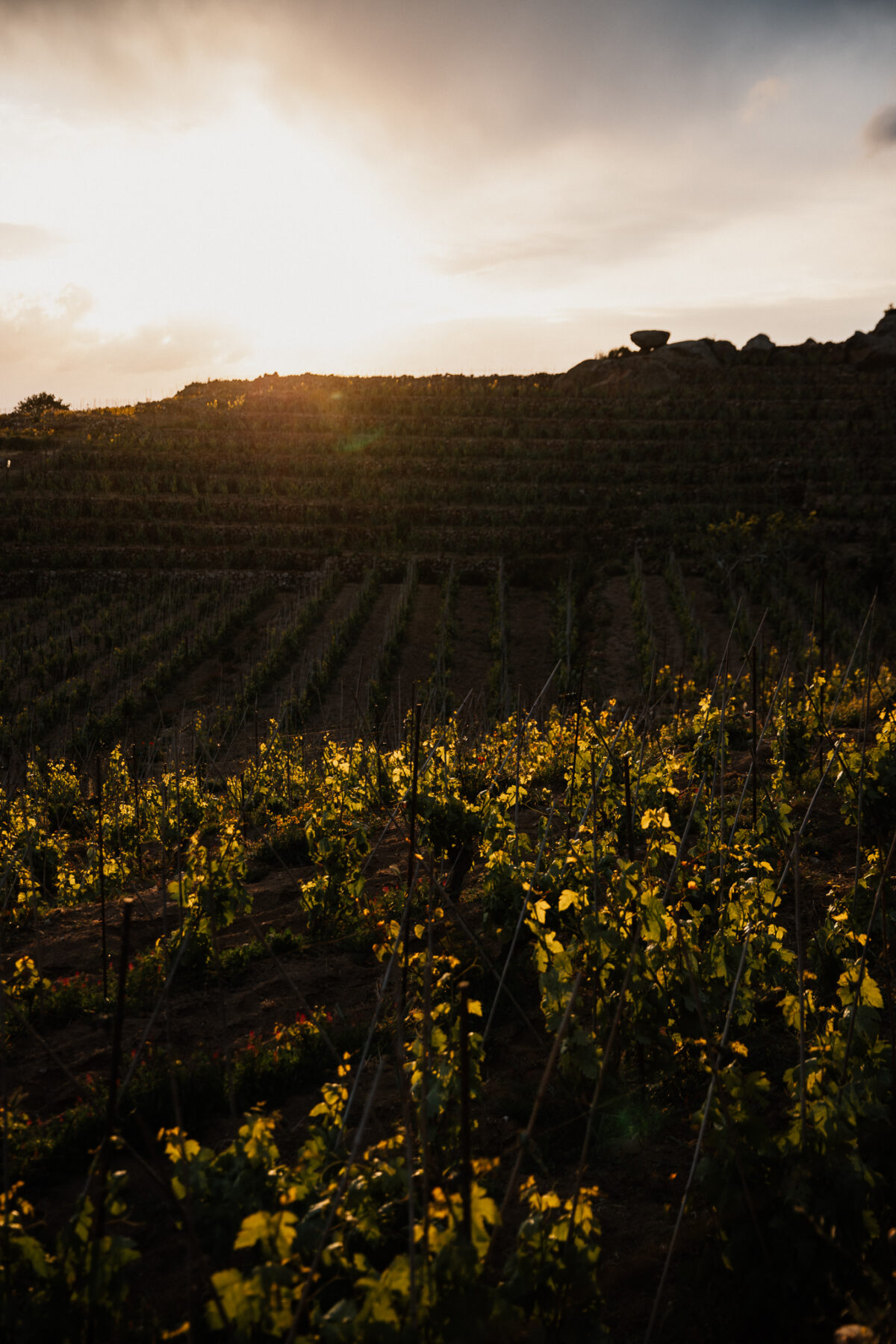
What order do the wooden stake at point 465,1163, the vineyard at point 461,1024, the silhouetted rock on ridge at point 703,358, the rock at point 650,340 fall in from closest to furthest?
the wooden stake at point 465,1163 → the vineyard at point 461,1024 → the silhouetted rock on ridge at point 703,358 → the rock at point 650,340

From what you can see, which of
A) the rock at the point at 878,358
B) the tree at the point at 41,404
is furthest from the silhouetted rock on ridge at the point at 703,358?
the tree at the point at 41,404

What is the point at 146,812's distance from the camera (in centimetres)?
833

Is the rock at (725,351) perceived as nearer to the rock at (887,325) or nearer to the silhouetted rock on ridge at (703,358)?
the silhouetted rock on ridge at (703,358)

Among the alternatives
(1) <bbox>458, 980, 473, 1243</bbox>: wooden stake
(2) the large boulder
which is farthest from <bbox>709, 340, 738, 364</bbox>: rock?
(1) <bbox>458, 980, 473, 1243</bbox>: wooden stake

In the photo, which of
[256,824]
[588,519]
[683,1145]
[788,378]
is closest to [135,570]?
[588,519]

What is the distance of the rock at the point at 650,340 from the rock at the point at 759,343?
5.24 metres

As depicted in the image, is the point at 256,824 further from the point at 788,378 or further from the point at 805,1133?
the point at 788,378

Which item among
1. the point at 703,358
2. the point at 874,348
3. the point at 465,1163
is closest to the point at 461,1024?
the point at 465,1163

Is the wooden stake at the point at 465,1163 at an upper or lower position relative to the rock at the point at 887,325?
lower

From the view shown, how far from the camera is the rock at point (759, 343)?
51341mm

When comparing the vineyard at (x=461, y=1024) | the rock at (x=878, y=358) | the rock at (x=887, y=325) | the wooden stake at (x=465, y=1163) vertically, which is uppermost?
the rock at (x=887, y=325)

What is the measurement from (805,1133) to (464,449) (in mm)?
35049

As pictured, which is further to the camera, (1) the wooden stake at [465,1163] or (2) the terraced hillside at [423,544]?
(2) the terraced hillside at [423,544]

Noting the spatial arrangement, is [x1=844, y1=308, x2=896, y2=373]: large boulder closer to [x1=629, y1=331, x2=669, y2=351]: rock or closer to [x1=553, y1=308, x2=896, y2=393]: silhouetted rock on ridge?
[x1=553, y1=308, x2=896, y2=393]: silhouetted rock on ridge
